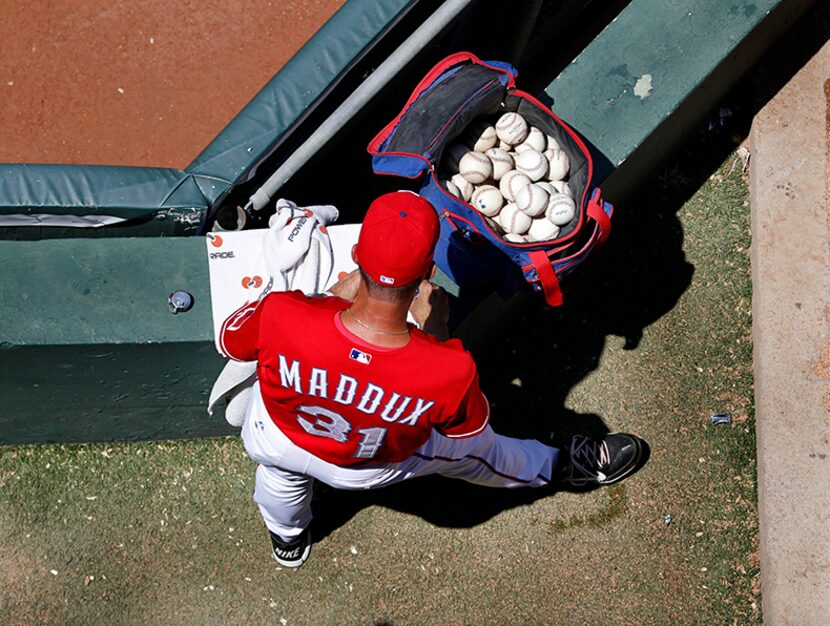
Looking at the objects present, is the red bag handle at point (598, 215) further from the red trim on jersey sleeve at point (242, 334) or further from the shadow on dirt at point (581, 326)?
the red trim on jersey sleeve at point (242, 334)

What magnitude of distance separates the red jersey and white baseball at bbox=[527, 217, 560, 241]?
35.8 inches

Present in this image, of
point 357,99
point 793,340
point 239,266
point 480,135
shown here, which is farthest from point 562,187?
point 793,340

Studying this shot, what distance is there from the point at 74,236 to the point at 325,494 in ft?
5.22

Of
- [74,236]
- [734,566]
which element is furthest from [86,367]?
[734,566]

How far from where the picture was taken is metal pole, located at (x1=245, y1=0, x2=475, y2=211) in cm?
366

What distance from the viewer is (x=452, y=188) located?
371 centimetres

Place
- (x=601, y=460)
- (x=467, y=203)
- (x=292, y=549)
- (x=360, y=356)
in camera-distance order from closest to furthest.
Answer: (x=360, y=356)
(x=467, y=203)
(x=292, y=549)
(x=601, y=460)

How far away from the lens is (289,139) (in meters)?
3.79

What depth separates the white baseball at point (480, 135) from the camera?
3779 millimetres

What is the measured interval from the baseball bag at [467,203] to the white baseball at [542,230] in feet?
0.11

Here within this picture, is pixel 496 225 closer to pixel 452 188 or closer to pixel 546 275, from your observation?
pixel 452 188

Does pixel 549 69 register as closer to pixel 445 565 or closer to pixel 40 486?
pixel 445 565

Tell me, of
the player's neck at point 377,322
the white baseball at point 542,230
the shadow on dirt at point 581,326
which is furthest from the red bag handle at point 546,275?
the player's neck at point 377,322

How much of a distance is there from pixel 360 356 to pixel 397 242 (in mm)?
359
